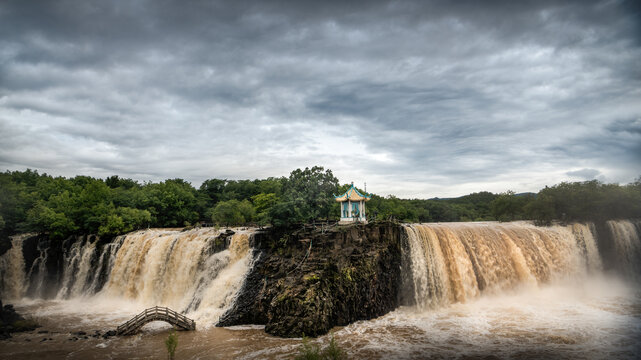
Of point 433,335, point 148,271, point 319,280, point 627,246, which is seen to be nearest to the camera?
point 433,335

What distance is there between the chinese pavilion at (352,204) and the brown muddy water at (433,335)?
864cm

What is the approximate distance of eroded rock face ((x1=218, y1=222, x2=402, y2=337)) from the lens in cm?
1798

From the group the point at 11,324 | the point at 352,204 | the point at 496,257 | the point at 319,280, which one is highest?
the point at 352,204

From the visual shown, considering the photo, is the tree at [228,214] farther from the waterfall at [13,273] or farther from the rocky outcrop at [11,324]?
the rocky outcrop at [11,324]

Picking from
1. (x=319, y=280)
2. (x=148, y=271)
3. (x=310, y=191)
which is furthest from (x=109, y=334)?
(x=310, y=191)

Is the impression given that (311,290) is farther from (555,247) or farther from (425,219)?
(425,219)

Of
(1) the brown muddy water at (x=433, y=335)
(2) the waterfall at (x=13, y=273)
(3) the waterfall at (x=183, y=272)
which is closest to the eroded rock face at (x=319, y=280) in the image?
(1) the brown muddy water at (x=433, y=335)

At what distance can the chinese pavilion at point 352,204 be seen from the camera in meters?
27.9

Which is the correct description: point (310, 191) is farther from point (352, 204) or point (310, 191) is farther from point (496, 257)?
point (496, 257)

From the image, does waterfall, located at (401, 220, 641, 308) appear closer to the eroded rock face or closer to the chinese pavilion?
the eroded rock face

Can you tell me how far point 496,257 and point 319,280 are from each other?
Result: 1372cm

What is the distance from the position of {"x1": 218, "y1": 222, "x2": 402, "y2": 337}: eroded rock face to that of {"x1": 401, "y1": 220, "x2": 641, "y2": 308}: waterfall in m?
1.61

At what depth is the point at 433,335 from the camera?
17.2m

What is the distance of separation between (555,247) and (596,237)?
15.2ft
